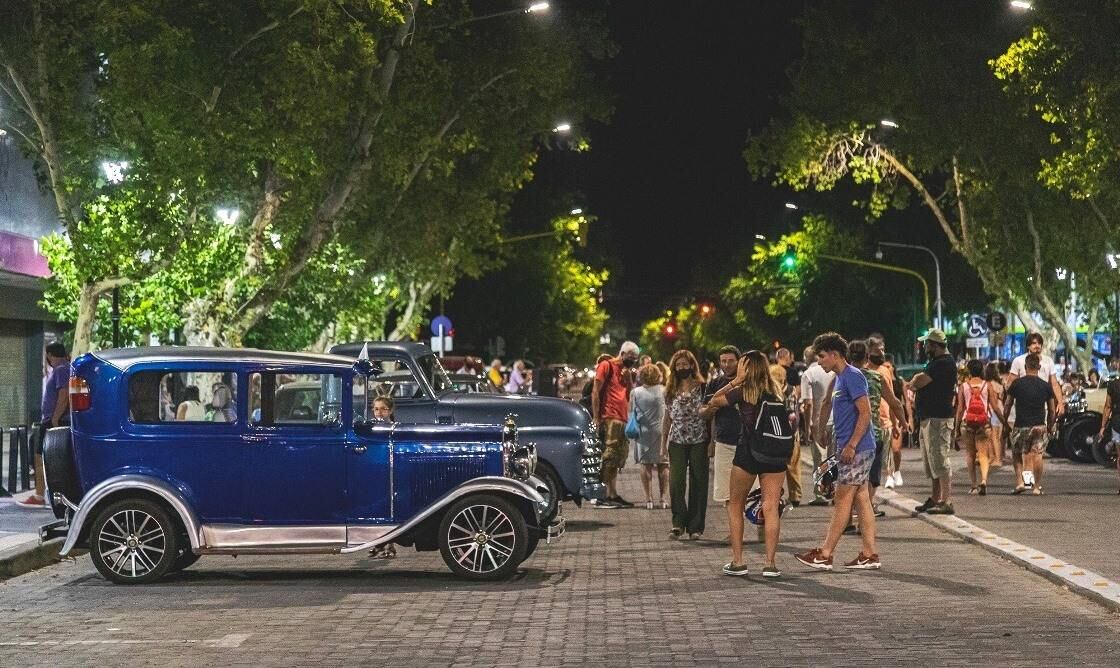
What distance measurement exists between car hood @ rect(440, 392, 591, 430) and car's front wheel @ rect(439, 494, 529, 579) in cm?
478

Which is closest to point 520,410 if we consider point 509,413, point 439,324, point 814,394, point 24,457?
point 509,413

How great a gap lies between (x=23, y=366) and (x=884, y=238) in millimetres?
35047

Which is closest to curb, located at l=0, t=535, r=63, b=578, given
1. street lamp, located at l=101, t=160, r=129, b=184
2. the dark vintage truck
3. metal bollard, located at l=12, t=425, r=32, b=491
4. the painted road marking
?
the dark vintage truck

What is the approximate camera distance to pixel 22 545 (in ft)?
49.5

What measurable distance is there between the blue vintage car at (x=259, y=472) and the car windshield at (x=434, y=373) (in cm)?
523

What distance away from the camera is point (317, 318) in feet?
136

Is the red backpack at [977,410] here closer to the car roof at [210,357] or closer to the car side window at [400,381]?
the car side window at [400,381]

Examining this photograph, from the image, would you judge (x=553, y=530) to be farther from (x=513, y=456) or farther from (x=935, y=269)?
(x=935, y=269)

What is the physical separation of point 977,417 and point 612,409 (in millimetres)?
4499

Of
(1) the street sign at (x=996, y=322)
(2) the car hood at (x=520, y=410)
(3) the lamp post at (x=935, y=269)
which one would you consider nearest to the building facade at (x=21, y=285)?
(2) the car hood at (x=520, y=410)

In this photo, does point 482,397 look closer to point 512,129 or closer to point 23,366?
point 23,366

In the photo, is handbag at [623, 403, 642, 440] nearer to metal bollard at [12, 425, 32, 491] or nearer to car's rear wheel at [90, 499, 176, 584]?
car's rear wheel at [90, 499, 176, 584]

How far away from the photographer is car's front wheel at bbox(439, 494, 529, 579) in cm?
1329

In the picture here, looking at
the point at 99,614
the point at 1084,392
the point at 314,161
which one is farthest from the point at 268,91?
the point at 99,614
